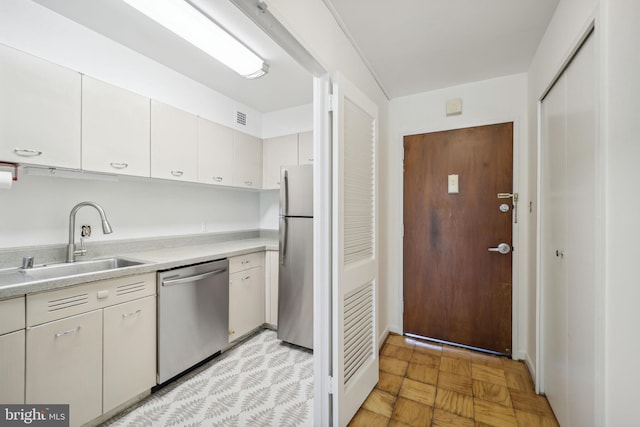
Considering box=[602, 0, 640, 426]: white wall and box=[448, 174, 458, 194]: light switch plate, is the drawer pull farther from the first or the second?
box=[448, 174, 458, 194]: light switch plate

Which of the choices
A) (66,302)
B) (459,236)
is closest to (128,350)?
(66,302)

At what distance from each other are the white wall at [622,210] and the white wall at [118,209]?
108 inches

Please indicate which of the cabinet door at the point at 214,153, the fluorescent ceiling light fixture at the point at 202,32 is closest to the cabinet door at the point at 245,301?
the cabinet door at the point at 214,153

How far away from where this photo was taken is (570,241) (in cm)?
135

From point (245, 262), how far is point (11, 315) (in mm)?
1517

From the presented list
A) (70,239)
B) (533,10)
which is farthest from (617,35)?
(70,239)

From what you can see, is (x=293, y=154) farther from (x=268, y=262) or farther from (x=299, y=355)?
(x=299, y=355)

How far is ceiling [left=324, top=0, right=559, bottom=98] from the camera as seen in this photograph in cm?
154

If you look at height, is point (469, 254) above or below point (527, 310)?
above

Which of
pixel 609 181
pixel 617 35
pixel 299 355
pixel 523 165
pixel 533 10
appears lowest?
pixel 299 355

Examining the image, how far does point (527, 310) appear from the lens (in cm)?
220

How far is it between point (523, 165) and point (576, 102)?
42.7 inches

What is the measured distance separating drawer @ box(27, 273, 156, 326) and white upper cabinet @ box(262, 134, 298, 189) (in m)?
1.68

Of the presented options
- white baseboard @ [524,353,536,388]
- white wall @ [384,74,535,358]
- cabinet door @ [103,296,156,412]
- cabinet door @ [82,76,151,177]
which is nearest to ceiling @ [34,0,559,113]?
white wall @ [384,74,535,358]
